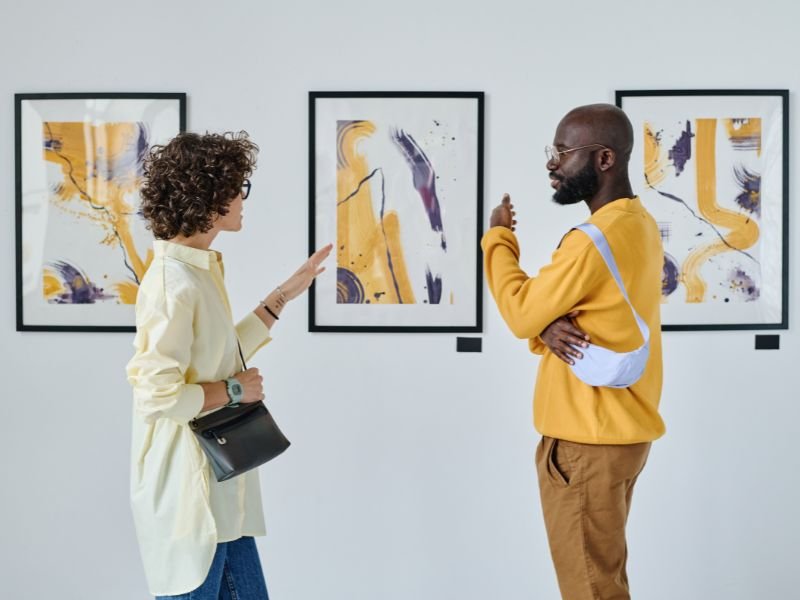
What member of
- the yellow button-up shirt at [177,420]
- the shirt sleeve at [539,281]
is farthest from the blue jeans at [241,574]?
the shirt sleeve at [539,281]

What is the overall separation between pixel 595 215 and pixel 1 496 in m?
2.23

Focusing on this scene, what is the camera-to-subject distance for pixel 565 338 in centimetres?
Result: 166

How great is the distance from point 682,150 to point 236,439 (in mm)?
1816

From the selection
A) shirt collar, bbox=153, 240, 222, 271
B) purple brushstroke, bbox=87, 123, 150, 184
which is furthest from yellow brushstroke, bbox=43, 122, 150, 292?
shirt collar, bbox=153, 240, 222, 271

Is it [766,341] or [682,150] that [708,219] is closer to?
[682,150]

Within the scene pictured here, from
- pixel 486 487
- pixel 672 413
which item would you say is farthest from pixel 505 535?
pixel 672 413

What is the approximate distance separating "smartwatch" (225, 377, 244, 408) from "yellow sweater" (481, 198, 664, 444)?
0.61m

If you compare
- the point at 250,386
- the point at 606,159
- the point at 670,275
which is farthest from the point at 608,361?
the point at 670,275

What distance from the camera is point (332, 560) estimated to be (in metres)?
2.60

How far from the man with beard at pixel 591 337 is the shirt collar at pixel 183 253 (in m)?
0.65

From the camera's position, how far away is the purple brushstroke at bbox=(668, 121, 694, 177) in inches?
100

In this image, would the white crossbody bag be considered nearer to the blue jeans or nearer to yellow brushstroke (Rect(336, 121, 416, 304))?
the blue jeans

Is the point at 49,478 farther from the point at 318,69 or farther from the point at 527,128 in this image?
the point at 527,128

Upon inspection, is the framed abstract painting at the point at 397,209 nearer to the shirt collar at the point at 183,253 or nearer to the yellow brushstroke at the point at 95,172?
the yellow brushstroke at the point at 95,172
